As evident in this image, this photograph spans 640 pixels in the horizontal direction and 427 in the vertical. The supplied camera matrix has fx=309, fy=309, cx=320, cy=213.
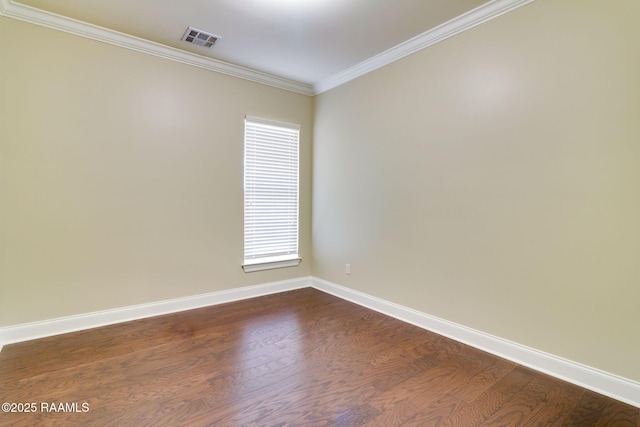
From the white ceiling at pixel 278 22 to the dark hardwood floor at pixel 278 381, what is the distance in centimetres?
275

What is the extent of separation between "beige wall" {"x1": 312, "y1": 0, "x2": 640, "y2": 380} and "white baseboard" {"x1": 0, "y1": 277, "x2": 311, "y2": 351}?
1499 mm

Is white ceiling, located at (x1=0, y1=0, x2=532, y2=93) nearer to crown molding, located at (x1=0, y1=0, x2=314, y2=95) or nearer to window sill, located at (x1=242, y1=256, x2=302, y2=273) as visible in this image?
crown molding, located at (x1=0, y1=0, x2=314, y2=95)

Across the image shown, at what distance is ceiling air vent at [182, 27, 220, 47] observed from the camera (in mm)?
2906

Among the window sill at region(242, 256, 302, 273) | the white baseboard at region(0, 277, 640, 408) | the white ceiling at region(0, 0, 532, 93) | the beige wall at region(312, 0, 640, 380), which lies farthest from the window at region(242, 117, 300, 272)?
the beige wall at region(312, 0, 640, 380)

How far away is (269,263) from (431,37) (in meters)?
3.08

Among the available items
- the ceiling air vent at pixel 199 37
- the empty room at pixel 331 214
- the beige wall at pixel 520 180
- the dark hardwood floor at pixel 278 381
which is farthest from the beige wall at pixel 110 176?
the beige wall at pixel 520 180

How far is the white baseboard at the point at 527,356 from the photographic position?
1.95 m

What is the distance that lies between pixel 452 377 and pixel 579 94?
2120mm

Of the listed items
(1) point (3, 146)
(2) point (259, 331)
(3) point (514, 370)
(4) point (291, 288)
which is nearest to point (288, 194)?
(4) point (291, 288)

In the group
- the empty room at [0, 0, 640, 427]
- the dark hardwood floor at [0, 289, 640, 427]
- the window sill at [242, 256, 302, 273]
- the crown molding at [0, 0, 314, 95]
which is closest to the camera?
the dark hardwood floor at [0, 289, 640, 427]

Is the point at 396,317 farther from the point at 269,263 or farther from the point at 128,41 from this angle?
the point at 128,41

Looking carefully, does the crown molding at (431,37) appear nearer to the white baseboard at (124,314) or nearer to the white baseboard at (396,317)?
the white baseboard at (396,317)

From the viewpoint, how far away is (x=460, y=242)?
2752mm

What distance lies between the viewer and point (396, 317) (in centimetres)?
329
